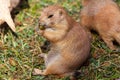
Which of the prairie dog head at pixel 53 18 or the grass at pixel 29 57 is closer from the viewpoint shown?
the prairie dog head at pixel 53 18

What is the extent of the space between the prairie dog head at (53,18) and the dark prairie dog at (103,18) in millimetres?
884

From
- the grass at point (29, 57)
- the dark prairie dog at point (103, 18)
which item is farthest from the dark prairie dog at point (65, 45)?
the dark prairie dog at point (103, 18)

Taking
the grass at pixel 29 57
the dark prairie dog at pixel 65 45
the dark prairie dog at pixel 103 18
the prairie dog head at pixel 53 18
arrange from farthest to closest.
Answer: the dark prairie dog at pixel 103 18
the grass at pixel 29 57
the dark prairie dog at pixel 65 45
the prairie dog head at pixel 53 18

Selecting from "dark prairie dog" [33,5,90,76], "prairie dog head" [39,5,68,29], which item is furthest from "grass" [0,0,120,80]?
"prairie dog head" [39,5,68,29]

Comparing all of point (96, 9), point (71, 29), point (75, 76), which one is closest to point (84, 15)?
point (96, 9)

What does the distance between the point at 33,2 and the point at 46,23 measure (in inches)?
79.3

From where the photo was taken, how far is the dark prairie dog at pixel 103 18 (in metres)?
5.11

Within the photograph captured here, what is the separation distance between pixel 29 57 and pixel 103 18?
4.25 ft

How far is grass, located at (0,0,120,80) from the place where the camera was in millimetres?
4762

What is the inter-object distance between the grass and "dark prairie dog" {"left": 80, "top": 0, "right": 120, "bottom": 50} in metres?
0.17

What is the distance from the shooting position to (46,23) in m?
4.40

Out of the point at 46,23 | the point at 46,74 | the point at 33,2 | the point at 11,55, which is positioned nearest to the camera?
the point at 46,23

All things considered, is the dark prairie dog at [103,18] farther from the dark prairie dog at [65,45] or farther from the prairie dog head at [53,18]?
the prairie dog head at [53,18]

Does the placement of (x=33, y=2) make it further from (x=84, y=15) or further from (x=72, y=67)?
(x=72, y=67)
